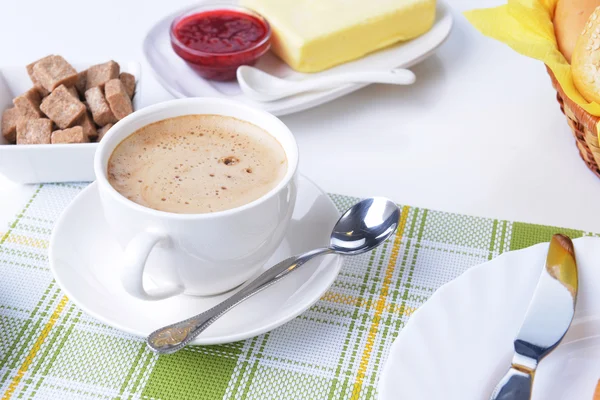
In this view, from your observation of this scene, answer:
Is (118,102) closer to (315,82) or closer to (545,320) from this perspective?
(315,82)

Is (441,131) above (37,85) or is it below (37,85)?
below

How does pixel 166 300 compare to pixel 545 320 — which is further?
pixel 166 300

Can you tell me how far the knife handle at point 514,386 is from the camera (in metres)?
0.78

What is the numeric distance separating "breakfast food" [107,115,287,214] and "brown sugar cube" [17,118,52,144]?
1.01 ft

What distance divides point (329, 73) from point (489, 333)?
2.57 feet

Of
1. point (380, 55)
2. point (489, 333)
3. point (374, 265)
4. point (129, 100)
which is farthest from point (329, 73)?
point (489, 333)

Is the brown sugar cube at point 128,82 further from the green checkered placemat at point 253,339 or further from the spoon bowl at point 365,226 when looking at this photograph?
the spoon bowl at point 365,226

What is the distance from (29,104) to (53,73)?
8 centimetres

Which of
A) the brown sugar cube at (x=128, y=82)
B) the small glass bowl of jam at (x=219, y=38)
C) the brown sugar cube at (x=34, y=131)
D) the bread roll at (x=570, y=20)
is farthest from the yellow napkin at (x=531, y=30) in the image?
the brown sugar cube at (x=34, y=131)

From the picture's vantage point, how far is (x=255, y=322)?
Result: 911 mm

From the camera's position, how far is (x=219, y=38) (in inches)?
61.0

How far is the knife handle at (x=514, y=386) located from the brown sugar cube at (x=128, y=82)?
2.82 feet

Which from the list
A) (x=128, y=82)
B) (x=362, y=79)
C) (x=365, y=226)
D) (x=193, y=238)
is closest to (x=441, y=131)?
(x=362, y=79)

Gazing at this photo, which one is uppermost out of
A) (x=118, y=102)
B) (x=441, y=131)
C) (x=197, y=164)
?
(x=197, y=164)
